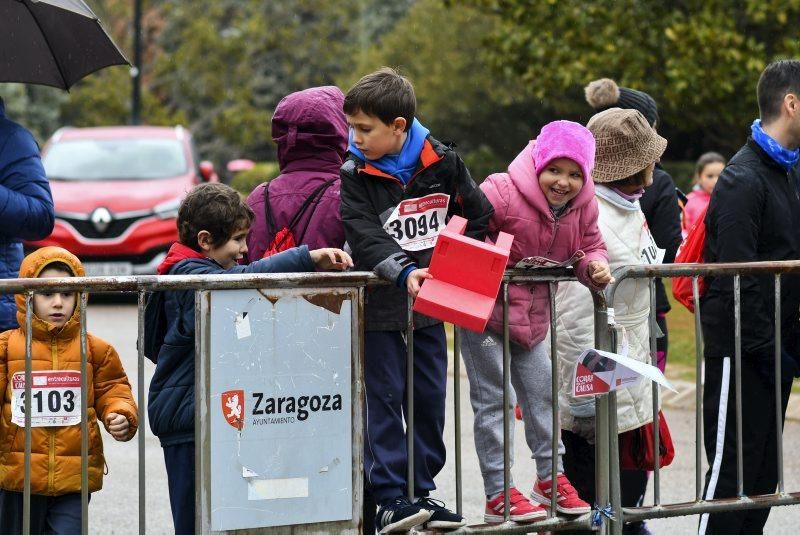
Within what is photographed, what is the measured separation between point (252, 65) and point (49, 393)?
1649 inches

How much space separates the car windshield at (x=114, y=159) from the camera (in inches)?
606

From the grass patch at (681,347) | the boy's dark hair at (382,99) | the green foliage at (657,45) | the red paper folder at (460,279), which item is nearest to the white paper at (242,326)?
the red paper folder at (460,279)

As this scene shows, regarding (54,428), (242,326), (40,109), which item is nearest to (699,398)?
(242,326)

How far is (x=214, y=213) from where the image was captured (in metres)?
4.64

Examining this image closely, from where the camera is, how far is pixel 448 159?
4.75m

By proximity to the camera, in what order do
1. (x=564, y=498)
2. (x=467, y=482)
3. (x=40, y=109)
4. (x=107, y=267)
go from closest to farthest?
(x=564, y=498) < (x=467, y=482) < (x=107, y=267) < (x=40, y=109)

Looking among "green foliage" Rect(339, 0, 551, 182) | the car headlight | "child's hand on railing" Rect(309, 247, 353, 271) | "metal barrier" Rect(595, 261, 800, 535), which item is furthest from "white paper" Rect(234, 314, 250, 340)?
"green foliage" Rect(339, 0, 551, 182)

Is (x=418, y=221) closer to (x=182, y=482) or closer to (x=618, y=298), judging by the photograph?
(x=618, y=298)

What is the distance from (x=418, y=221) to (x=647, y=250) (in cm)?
130

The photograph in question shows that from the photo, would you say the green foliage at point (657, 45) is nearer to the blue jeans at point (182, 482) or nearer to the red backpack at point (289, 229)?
the red backpack at point (289, 229)

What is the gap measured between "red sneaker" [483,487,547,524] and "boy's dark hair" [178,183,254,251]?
1.37 metres

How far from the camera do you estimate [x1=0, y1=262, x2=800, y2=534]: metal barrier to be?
435cm

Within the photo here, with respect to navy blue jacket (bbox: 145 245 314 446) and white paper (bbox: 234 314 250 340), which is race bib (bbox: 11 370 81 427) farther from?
white paper (bbox: 234 314 250 340)

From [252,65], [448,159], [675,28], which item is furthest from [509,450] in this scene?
[252,65]
